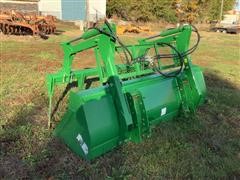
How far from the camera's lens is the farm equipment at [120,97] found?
10.2 feet

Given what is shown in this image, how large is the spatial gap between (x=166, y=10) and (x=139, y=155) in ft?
109

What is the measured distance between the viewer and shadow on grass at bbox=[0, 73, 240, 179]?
307cm

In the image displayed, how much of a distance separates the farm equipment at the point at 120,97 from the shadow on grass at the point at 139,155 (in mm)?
121

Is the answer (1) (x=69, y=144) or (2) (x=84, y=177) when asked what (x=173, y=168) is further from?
(1) (x=69, y=144)

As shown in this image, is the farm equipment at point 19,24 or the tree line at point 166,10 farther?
the tree line at point 166,10

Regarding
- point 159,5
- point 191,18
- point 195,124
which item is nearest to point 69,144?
point 195,124

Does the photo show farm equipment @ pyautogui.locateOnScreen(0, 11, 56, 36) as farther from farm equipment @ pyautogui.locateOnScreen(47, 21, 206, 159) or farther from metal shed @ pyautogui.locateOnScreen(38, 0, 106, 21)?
metal shed @ pyautogui.locateOnScreen(38, 0, 106, 21)

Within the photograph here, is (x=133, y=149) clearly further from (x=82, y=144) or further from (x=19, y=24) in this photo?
(x=19, y=24)

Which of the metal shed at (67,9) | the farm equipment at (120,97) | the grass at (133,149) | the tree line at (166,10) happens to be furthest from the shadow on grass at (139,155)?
the tree line at (166,10)

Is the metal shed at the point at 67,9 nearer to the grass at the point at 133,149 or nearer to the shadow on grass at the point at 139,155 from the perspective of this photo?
the grass at the point at 133,149

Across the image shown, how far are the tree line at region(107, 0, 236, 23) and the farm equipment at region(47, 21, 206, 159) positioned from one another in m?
28.9

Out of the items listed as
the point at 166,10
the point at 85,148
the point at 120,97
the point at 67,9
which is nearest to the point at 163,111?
the point at 120,97

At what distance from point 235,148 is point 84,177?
184cm

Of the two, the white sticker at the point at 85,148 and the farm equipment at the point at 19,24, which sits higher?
the farm equipment at the point at 19,24
